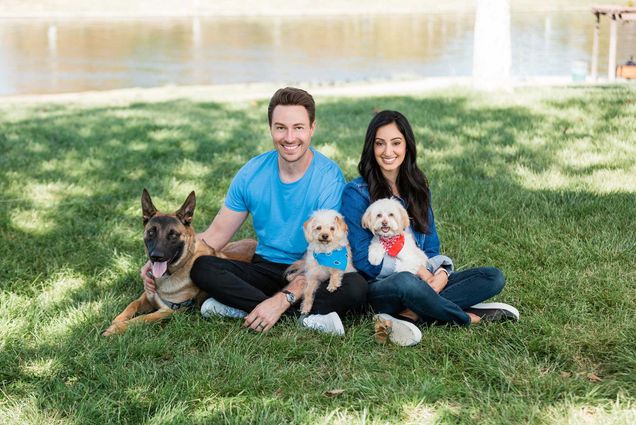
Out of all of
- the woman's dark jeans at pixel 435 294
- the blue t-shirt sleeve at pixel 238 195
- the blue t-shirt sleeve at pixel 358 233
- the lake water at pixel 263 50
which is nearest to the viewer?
the woman's dark jeans at pixel 435 294

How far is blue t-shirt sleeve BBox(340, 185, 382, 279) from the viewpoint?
4.29 m

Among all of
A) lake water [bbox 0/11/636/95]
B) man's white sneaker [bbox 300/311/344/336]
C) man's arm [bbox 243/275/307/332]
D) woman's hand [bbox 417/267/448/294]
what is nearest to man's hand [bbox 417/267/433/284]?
woman's hand [bbox 417/267/448/294]

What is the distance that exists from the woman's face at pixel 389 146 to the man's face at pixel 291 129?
1.46 feet

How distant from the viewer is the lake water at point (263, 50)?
24469 millimetres

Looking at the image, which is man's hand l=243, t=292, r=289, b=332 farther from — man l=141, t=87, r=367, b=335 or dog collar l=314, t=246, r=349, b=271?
dog collar l=314, t=246, r=349, b=271

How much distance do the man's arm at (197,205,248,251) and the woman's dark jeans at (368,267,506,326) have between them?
1039 mm

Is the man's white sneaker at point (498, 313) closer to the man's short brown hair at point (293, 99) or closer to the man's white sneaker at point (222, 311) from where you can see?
the man's white sneaker at point (222, 311)

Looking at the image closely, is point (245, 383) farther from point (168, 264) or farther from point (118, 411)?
point (168, 264)

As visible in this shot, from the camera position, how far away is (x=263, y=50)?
32.6m

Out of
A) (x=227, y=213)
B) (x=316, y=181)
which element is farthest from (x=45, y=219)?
(x=316, y=181)

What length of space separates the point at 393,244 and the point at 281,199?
800 mm

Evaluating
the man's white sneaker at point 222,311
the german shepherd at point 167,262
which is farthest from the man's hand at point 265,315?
the german shepherd at point 167,262

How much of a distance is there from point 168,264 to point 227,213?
57cm

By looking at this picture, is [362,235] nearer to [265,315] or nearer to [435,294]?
[435,294]
